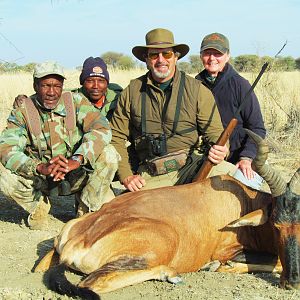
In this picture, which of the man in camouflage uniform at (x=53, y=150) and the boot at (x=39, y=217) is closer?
the man in camouflage uniform at (x=53, y=150)

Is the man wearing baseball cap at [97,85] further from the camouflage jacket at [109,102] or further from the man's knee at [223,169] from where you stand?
the man's knee at [223,169]

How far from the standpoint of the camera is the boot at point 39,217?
22.8 feet

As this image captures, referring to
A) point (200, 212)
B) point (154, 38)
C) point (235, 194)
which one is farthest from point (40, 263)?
point (154, 38)

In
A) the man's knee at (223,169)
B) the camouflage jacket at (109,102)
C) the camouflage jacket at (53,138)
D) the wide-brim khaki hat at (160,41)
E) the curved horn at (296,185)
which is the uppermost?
the wide-brim khaki hat at (160,41)

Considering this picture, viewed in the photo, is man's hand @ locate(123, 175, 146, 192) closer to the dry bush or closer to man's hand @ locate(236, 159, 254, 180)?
man's hand @ locate(236, 159, 254, 180)

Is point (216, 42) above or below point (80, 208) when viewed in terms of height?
above

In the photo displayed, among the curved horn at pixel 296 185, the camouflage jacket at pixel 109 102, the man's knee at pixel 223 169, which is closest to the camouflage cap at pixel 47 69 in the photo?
the camouflage jacket at pixel 109 102

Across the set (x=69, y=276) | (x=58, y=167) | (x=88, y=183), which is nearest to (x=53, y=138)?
(x=58, y=167)

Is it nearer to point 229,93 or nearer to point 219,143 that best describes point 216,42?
point 229,93

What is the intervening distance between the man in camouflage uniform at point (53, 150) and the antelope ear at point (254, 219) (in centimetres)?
226

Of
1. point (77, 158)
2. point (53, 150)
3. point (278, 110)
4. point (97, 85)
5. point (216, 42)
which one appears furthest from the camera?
point (278, 110)

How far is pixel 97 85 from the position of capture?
7.55 meters

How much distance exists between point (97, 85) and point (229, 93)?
1.75 meters

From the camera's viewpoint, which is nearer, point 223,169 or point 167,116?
point 223,169
